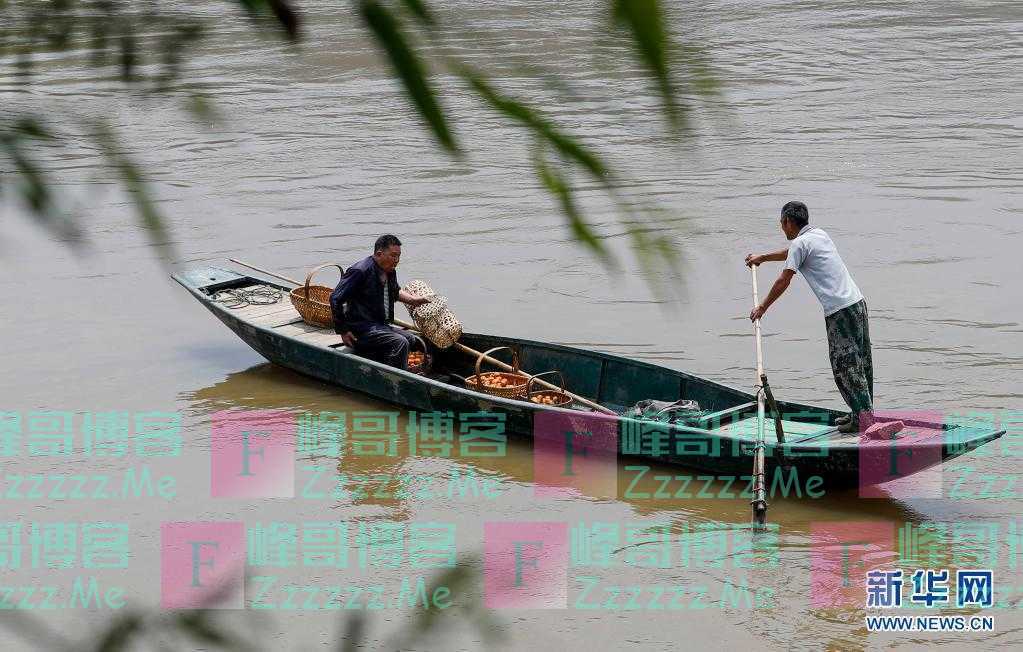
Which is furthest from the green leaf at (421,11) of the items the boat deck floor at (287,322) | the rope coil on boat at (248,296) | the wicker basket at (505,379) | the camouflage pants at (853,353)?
the rope coil on boat at (248,296)

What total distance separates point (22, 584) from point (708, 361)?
5813mm


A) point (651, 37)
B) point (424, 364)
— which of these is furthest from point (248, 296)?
point (651, 37)

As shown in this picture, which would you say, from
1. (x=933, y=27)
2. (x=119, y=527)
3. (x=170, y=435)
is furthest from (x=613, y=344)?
(x=933, y=27)

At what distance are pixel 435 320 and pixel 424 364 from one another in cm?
45

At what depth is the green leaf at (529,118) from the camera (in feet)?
2.34

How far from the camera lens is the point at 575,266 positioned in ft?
45.8

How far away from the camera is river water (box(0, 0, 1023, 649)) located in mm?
864

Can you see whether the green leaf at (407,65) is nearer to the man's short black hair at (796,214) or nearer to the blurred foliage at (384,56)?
the blurred foliage at (384,56)

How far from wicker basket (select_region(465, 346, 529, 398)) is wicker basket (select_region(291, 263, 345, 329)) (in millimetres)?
1650

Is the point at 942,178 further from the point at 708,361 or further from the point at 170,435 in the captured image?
the point at 170,435

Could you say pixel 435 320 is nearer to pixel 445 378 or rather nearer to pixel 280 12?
pixel 445 378

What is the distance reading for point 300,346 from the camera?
10203 mm

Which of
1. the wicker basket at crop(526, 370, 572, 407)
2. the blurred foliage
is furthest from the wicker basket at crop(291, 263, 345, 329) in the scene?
the blurred foliage

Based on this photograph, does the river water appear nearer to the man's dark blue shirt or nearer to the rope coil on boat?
the rope coil on boat
